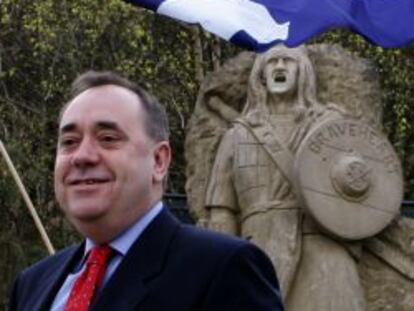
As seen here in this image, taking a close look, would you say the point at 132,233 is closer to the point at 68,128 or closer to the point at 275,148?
the point at 68,128

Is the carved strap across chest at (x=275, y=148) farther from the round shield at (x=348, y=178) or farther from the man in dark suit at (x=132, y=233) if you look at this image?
the man in dark suit at (x=132, y=233)

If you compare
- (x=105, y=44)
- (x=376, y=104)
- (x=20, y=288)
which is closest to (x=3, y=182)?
(x=105, y=44)

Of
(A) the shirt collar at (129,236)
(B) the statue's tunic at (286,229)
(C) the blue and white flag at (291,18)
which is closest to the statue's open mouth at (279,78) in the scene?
(B) the statue's tunic at (286,229)

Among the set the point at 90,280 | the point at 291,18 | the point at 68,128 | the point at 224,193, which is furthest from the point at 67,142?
the point at 224,193

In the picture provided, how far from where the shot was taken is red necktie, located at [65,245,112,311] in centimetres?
288

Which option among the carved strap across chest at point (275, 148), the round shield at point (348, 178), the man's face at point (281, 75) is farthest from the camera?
the man's face at point (281, 75)

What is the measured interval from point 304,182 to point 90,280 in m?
5.06

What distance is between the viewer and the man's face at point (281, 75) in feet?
26.7

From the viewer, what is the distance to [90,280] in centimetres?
290

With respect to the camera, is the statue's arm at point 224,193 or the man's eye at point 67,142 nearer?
the man's eye at point 67,142

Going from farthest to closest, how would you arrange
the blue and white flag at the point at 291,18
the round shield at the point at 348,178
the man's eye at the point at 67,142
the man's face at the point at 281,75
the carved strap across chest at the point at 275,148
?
the man's face at the point at 281,75 < the carved strap across chest at the point at 275,148 < the round shield at the point at 348,178 < the blue and white flag at the point at 291,18 < the man's eye at the point at 67,142

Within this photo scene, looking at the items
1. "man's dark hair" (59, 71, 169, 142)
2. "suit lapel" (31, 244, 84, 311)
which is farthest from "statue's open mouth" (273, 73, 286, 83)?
"man's dark hair" (59, 71, 169, 142)

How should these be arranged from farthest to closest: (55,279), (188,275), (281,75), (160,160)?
(281,75), (55,279), (160,160), (188,275)

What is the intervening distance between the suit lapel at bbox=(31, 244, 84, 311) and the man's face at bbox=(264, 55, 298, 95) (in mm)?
5017
